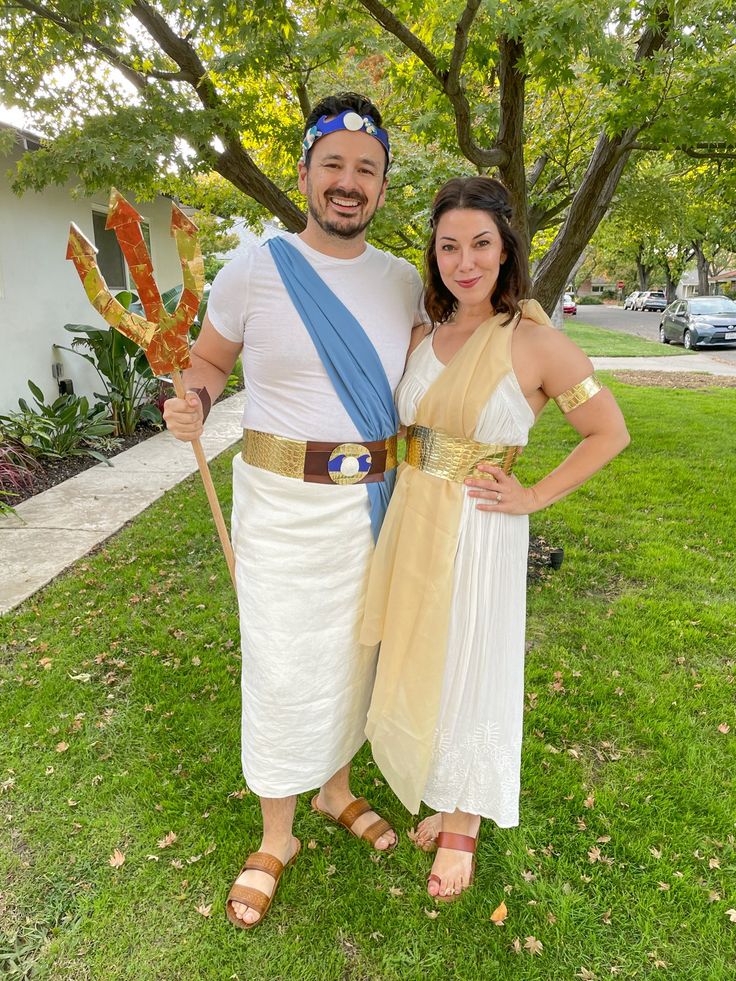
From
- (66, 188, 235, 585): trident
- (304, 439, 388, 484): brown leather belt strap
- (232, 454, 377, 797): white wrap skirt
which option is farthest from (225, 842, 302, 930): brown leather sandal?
(66, 188, 235, 585): trident

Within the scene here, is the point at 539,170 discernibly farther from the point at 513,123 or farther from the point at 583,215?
the point at 513,123

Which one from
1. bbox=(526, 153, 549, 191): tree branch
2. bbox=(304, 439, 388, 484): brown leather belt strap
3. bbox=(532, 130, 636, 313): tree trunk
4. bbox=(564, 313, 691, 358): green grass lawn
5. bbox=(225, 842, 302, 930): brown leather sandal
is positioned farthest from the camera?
bbox=(564, 313, 691, 358): green grass lawn

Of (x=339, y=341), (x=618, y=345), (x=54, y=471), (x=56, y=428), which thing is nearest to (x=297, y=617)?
(x=339, y=341)

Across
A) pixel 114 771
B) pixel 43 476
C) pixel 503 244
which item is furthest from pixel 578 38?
pixel 43 476

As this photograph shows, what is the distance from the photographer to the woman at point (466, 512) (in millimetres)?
1777

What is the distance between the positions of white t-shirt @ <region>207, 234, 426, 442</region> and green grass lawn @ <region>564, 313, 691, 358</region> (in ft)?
45.5

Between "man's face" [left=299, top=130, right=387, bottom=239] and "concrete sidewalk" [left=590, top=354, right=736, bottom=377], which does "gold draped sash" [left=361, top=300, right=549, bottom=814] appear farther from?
"concrete sidewalk" [left=590, top=354, right=736, bottom=377]

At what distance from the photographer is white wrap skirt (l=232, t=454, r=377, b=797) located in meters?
1.92

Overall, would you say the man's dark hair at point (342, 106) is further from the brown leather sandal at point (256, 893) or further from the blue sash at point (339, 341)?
the brown leather sandal at point (256, 893)

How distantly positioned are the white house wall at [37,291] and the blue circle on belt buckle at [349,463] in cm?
581

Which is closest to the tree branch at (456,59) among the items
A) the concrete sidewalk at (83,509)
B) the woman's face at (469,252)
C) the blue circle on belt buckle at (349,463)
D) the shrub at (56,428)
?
the woman's face at (469,252)

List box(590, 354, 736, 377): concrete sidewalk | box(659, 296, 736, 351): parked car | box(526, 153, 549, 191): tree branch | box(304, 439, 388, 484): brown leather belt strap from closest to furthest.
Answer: box(304, 439, 388, 484): brown leather belt strap < box(526, 153, 549, 191): tree branch < box(590, 354, 736, 377): concrete sidewalk < box(659, 296, 736, 351): parked car

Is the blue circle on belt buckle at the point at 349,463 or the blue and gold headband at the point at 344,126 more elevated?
the blue and gold headband at the point at 344,126

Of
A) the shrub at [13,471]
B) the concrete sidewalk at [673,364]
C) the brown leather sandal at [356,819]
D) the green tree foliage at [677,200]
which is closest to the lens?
the brown leather sandal at [356,819]
